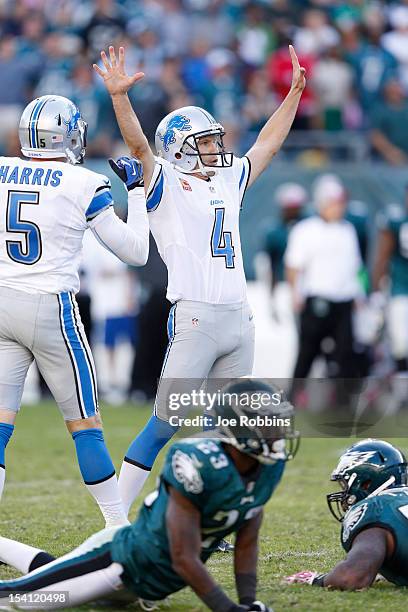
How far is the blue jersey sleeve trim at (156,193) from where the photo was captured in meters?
5.41

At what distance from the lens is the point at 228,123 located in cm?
1273

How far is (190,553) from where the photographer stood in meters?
3.89

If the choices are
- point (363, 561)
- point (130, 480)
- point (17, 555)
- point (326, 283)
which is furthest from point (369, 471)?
point (326, 283)

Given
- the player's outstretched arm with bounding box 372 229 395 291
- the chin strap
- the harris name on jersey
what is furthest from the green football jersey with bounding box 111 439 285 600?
the player's outstretched arm with bounding box 372 229 395 291

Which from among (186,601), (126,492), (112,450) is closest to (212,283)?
(126,492)

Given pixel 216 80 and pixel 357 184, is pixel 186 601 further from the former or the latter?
pixel 216 80

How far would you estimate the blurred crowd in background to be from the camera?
13.0 m

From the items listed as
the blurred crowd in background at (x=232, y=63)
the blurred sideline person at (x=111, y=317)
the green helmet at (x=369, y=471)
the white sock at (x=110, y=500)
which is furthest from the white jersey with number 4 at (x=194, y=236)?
the blurred crowd in background at (x=232, y=63)

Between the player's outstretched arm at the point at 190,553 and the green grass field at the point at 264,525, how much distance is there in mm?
450

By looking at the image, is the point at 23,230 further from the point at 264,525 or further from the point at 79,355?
the point at 264,525

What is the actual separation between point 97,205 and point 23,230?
0.32 m

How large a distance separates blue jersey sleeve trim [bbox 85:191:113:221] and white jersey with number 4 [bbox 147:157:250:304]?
47 cm

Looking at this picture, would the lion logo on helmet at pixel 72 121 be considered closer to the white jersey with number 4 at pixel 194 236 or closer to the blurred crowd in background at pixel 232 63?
the white jersey with number 4 at pixel 194 236

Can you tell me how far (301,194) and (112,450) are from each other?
13.8 ft
